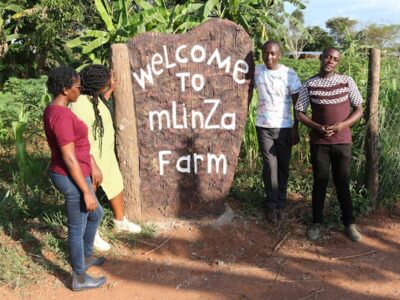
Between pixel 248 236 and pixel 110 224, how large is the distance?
118 cm

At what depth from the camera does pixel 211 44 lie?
11.6ft

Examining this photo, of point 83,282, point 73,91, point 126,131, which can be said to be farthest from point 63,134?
point 126,131

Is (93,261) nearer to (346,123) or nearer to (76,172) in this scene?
(76,172)

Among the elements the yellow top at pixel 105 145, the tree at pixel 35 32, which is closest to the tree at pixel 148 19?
the tree at pixel 35 32

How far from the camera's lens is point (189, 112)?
366 cm

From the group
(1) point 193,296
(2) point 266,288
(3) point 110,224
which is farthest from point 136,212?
(2) point 266,288

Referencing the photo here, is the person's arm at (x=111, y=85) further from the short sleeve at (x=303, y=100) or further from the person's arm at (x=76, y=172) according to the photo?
the short sleeve at (x=303, y=100)

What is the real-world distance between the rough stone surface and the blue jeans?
88 centimetres

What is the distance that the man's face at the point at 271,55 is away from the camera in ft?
11.2

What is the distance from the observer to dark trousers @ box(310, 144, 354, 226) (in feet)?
11.0

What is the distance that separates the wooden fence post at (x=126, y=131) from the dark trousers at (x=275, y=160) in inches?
42.3

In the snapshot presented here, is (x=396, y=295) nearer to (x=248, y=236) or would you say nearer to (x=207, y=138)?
(x=248, y=236)

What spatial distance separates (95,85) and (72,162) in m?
0.86

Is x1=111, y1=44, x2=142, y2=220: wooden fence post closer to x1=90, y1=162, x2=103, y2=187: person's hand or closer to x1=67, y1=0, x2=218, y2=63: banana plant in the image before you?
x1=90, y1=162, x2=103, y2=187: person's hand
